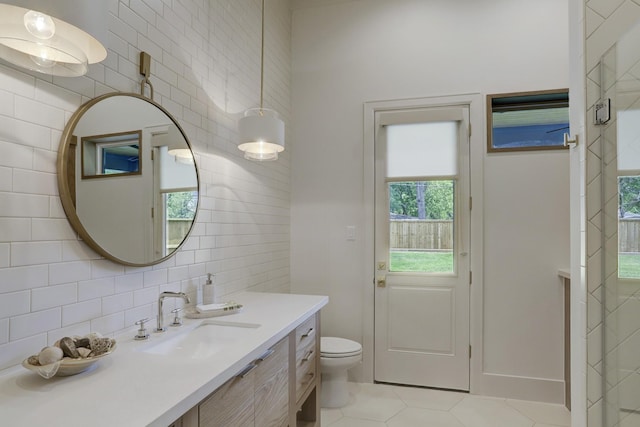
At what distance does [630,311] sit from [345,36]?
9.24ft

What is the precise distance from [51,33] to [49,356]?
861 millimetres

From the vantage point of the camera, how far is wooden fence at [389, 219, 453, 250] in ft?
9.82

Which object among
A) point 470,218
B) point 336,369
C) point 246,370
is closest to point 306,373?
point 336,369

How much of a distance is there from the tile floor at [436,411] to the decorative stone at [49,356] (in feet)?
6.24

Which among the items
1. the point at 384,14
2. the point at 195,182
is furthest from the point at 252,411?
the point at 384,14

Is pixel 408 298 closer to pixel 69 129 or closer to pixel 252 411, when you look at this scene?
pixel 252 411

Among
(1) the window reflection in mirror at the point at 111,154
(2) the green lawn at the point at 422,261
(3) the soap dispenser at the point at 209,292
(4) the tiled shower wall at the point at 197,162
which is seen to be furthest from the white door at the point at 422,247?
(1) the window reflection in mirror at the point at 111,154

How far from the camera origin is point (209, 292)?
6.30ft

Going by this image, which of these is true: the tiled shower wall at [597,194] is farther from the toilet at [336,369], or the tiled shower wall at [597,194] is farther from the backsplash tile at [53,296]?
the backsplash tile at [53,296]

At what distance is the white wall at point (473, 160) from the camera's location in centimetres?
278

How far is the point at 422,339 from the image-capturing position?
3.00 metres

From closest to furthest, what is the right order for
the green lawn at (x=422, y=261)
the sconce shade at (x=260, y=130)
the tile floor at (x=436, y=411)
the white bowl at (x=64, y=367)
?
1. the white bowl at (x=64, y=367)
2. the sconce shade at (x=260, y=130)
3. the tile floor at (x=436, y=411)
4. the green lawn at (x=422, y=261)

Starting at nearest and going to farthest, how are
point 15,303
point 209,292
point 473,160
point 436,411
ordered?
1. point 15,303
2. point 209,292
3. point 436,411
4. point 473,160

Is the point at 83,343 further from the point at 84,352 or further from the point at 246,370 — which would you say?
the point at 246,370
